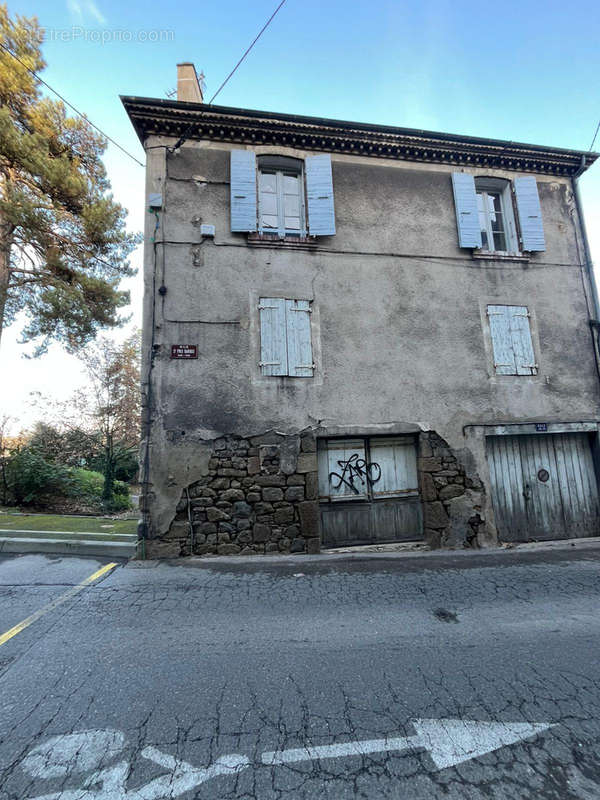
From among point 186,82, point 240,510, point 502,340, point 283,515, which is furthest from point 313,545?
point 186,82

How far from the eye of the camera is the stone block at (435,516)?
6.32m

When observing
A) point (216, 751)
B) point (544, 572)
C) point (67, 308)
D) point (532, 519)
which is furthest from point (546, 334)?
point (67, 308)

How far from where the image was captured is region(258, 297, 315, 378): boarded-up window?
633 centimetres

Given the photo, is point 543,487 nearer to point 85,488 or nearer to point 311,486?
point 311,486

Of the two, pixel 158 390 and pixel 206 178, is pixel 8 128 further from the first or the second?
pixel 158 390

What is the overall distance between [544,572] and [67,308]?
10919 millimetres

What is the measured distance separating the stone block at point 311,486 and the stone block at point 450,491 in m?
2.23

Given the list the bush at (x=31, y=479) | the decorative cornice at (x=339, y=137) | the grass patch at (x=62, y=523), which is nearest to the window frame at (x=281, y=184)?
the decorative cornice at (x=339, y=137)

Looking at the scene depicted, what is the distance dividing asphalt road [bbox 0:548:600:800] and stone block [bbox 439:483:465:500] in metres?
2.03

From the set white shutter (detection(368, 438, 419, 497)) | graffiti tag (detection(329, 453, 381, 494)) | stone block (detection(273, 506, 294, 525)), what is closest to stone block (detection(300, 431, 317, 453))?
graffiti tag (detection(329, 453, 381, 494))

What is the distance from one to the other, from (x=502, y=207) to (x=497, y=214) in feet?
0.65

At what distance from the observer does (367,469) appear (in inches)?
254

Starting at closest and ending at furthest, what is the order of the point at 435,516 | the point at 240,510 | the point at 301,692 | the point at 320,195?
the point at 301,692 < the point at 240,510 < the point at 435,516 < the point at 320,195

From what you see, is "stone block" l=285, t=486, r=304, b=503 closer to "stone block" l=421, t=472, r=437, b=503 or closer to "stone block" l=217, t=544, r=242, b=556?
"stone block" l=217, t=544, r=242, b=556
